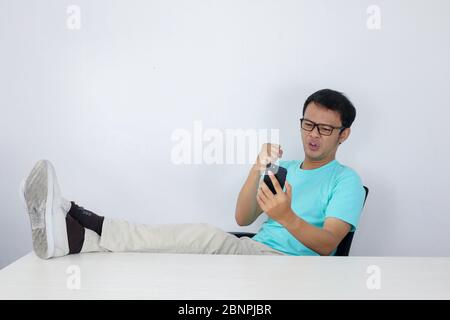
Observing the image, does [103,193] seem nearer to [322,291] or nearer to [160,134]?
A: [160,134]

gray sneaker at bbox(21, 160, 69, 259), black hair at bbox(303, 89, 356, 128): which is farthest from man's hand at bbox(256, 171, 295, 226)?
gray sneaker at bbox(21, 160, 69, 259)

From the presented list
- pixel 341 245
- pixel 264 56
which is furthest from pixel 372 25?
pixel 341 245

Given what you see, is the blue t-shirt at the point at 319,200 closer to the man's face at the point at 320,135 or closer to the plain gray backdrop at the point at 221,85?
the man's face at the point at 320,135

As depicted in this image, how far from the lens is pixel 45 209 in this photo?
1710 millimetres

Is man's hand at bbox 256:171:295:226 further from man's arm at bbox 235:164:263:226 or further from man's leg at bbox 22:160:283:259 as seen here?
man's arm at bbox 235:164:263:226

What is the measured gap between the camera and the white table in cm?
137

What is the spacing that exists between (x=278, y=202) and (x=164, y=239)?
42 cm

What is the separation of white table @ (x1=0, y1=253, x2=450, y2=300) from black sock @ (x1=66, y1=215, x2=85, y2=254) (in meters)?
0.03

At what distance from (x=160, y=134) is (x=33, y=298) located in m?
1.43

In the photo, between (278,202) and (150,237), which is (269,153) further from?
(150,237)

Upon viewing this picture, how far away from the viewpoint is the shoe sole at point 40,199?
1700 mm

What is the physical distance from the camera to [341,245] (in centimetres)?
205

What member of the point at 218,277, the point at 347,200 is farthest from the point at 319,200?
the point at 218,277

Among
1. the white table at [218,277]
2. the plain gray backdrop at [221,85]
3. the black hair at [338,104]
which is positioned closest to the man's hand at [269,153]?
the black hair at [338,104]
